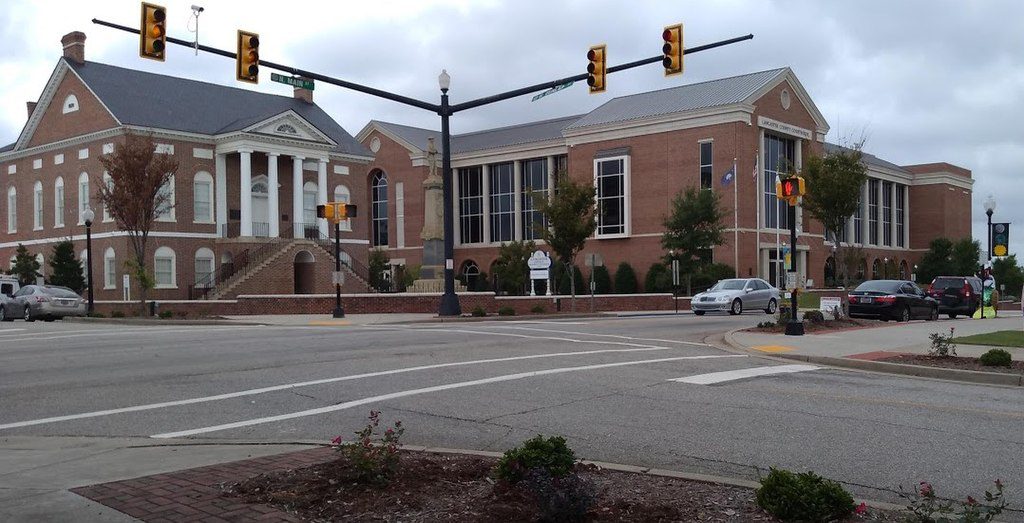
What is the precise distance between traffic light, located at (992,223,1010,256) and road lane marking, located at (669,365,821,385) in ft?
66.0

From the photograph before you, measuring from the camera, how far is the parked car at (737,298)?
3500cm

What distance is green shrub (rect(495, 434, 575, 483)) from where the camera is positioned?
599 cm

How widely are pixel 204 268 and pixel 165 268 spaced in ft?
7.20

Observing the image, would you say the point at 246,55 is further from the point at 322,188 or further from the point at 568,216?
the point at 322,188

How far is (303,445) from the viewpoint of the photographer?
8273 mm

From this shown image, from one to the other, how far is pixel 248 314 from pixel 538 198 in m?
13.2

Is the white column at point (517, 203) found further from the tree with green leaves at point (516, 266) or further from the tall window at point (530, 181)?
the tree with green leaves at point (516, 266)

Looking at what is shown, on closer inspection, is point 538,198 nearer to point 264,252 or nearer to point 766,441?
point 264,252

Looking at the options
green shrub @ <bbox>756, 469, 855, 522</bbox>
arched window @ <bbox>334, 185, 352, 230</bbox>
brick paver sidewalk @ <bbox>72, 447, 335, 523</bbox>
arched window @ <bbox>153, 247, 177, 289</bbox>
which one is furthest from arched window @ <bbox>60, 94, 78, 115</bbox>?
green shrub @ <bbox>756, 469, 855, 522</bbox>

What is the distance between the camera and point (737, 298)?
116 feet

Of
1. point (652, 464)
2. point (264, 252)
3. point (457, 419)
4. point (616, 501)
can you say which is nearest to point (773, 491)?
point (616, 501)

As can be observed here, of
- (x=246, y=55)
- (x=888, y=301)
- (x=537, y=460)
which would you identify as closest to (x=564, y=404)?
(x=537, y=460)

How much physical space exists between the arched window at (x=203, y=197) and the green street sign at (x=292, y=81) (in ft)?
92.0

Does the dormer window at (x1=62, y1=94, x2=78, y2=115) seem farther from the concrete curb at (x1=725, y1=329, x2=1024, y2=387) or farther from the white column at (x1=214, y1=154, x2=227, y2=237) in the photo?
the concrete curb at (x1=725, y1=329, x2=1024, y2=387)
